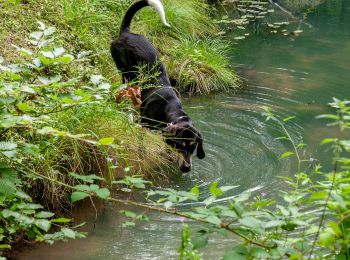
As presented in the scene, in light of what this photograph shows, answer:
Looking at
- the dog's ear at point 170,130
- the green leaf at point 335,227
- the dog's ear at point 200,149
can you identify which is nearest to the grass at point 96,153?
the dog's ear at point 170,130

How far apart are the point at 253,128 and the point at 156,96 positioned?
3.92 feet

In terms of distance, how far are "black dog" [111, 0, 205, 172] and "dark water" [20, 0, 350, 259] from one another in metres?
0.29

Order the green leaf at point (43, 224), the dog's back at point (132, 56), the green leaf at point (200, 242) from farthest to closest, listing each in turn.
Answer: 1. the dog's back at point (132, 56)
2. the green leaf at point (43, 224)
3. the green leaf at point (200, 242)

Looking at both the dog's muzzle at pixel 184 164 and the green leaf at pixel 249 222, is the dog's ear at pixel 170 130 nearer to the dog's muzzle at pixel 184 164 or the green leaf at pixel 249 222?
the dog's muzzle at pixel 184 164

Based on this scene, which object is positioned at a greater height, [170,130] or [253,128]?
[170,130]

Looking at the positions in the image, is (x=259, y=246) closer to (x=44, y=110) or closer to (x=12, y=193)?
(x=12, y=193)

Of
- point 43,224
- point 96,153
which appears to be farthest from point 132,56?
point 43,224

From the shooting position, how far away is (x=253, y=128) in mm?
6484

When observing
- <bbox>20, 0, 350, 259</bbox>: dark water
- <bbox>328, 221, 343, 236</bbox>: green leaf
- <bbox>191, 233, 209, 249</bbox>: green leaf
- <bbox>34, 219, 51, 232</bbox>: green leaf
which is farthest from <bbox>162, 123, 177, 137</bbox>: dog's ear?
<bbox>328, 221, 343, 236</bbox>: green leaf

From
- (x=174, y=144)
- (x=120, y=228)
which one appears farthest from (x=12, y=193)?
(x=174, y=144)

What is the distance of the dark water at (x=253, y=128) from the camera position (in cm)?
412

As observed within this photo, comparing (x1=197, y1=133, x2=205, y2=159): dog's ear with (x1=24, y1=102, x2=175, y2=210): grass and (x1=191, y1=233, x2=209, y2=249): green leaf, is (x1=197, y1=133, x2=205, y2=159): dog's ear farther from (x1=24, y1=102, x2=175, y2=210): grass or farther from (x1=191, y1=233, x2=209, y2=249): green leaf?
(x1=191, y1=233, x2=209, y2=249): green leaf

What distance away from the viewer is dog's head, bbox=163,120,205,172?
5.30 m

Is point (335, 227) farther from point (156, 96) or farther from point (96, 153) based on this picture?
point (156, 96)
